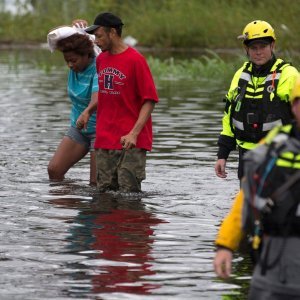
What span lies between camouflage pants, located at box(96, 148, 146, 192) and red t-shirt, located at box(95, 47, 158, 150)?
97mm

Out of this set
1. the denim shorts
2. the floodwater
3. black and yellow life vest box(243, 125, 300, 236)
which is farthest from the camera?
the denim shorts

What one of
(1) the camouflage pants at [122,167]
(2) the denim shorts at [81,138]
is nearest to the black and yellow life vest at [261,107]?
(1) the camouflage pants at [122,167]

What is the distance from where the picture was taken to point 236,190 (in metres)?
13.2

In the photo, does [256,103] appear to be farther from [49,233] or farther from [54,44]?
[54,44]

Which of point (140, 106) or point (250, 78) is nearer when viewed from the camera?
point (250, 78)

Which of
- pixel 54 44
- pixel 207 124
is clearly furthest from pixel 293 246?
pixel 207 124

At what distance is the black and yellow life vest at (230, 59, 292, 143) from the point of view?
31.8ft

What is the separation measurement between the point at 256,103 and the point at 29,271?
2.20 meters

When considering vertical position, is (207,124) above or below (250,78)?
below

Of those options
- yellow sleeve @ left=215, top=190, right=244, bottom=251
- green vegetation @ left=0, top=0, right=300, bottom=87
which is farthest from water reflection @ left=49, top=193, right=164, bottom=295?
green vegetation @ left=0, top=0, right=300, bottom=87

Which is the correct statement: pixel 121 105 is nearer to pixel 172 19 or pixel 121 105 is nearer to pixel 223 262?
pixel 223 262

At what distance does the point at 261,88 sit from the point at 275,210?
3.96 metres

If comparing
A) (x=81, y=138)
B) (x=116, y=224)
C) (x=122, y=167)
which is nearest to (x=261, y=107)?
(x=116, y=224)

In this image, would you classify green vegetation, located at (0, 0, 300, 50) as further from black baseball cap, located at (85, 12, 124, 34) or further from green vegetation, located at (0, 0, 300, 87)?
black baseball cap, located at (85, 12, 124, 34)
